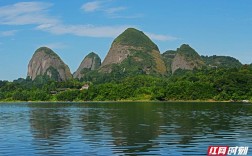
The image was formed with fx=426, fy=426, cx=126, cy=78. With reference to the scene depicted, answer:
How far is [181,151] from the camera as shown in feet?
68.3

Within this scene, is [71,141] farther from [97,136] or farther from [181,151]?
[181,151]

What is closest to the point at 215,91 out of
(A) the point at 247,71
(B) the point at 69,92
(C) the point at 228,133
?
(A) the point at 247,71

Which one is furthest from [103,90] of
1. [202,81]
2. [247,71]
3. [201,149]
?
[201,149]

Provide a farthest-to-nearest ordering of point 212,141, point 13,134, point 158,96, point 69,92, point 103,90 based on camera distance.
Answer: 1. point 69,92
2. point 103,90
3. point 158,96
4. point 13,134
5. point 212,141

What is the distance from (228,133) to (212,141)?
4.95 m

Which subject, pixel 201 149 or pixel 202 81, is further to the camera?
pixel 202 81

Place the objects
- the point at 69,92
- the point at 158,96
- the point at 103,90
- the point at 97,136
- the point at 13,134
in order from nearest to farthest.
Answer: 1. the point at 97,136
2. the point at 13,134
3. the point at 158,96
4. the point at 103,90
5. the point at 69,92

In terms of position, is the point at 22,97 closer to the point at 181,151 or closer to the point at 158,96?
the point at 158,96

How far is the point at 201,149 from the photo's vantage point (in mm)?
21609

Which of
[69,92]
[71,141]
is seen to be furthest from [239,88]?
[71,141]

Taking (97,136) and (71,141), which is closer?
(71,141)

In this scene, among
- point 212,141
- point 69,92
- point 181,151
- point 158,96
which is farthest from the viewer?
point 69,92

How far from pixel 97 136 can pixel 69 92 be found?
136940 mm

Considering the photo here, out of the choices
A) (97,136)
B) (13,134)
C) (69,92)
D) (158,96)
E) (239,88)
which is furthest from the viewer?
(69,92)
